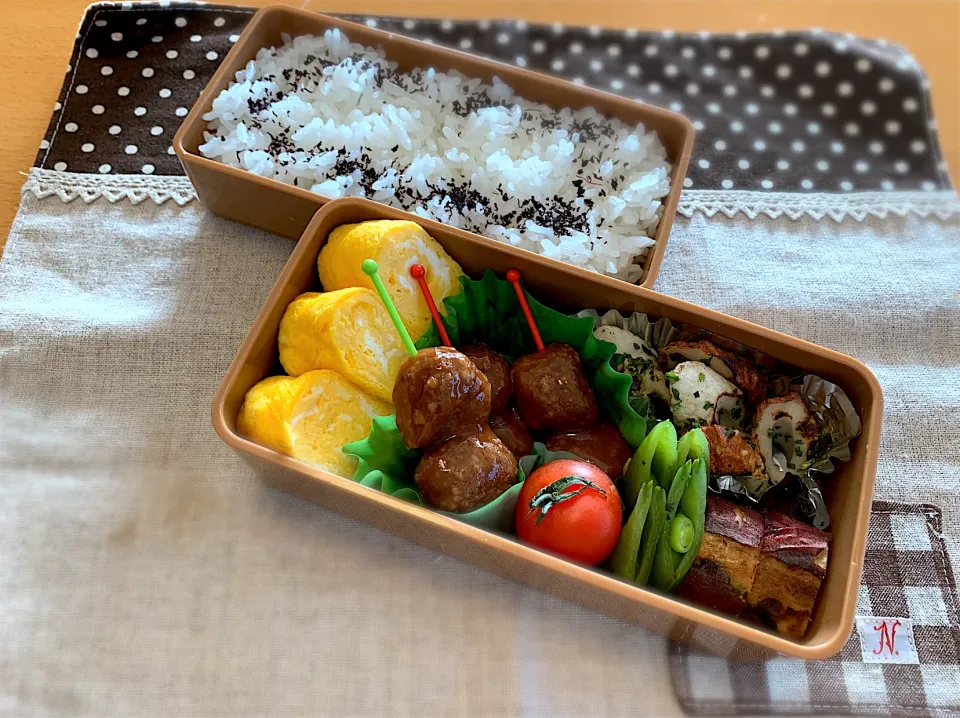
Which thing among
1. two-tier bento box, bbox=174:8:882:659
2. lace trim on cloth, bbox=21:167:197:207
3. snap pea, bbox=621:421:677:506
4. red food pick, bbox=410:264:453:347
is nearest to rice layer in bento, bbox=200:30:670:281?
two-tier bento box, bbox=174:8:882:659

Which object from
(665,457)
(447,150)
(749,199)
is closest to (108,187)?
(447,150)

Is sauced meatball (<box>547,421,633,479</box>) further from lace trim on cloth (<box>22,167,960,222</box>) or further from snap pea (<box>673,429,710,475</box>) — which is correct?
lace trim on cloth (<box>22,167,960,222</box>)

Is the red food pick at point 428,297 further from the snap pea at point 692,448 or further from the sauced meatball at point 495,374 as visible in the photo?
the snap pea at point 692,448

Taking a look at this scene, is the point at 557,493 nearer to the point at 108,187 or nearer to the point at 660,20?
the point at 108,187

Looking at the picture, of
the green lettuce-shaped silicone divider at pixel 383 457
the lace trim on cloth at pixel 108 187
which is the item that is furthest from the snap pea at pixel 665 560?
the lace trim on cloth at pixel 108 187

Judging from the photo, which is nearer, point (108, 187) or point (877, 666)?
point (877, 666)

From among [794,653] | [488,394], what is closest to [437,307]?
[488,394]
